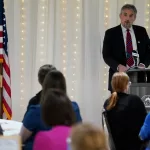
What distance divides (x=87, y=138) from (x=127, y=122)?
2.27m

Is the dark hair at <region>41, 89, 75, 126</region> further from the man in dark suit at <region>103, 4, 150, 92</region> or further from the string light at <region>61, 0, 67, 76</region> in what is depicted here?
the string light at <region>61, 0, 67, 76</region>

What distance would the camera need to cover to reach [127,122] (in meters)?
3.79

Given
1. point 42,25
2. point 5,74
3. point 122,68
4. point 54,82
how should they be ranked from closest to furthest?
point 54,82 → point 122,68 → point 5,74 → point 42,25

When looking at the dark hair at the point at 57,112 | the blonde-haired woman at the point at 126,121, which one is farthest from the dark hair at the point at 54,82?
the blonde-haired woman at the point at 126,121

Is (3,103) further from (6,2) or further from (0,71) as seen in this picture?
(6,2)

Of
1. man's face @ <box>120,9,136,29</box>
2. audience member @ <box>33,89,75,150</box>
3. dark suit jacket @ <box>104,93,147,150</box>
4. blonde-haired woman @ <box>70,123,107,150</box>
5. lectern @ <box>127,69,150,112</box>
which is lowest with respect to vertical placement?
dark suit jacket @ <box>104,93,147,150</box>

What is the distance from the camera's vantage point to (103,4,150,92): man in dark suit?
541 cm

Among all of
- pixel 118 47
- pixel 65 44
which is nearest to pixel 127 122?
pixel 118 47

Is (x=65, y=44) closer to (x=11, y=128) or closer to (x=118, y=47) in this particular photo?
(x=118, y=47)

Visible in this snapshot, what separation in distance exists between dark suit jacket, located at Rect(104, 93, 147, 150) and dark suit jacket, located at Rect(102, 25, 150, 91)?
157cm

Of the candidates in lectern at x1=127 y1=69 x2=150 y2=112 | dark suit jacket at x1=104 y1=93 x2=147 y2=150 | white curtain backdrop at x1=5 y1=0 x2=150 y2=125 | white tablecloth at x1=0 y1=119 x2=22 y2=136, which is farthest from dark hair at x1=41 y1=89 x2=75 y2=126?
white curtain backdrop at x1=5 y1=0 x2=150 y2=125

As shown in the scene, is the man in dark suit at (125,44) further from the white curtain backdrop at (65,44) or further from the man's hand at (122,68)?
the white curtain backdrop at (65,44)

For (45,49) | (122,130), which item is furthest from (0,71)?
(122,130)

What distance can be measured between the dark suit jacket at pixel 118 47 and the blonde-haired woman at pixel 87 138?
3761mm
